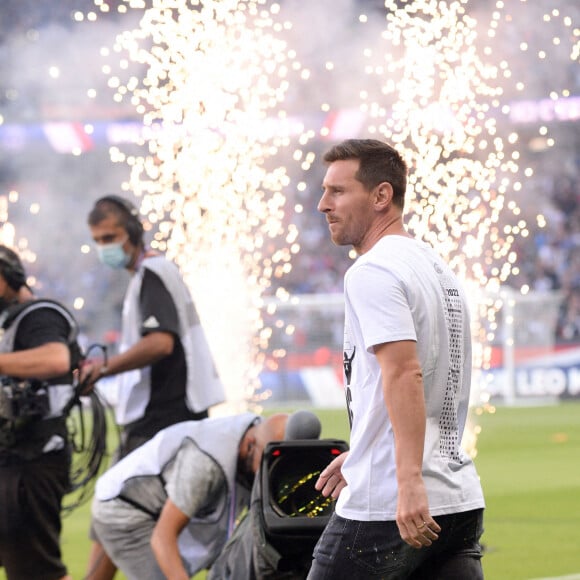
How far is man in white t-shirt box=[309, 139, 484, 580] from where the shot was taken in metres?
3.25

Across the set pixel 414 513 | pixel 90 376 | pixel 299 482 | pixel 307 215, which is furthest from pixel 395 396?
pixel 307 215

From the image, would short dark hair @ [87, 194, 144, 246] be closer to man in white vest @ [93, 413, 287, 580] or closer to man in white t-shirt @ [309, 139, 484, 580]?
man in white vest @ [93, 413, 287, 580]

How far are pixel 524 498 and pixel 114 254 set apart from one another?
6221mm

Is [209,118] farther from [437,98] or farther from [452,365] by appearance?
[452,365]

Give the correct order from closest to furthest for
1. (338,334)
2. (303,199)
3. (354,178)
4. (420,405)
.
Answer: (420,405) → (354,178) → (338,334) → (303,199)

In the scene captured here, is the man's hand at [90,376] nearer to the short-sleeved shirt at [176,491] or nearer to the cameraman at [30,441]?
the cameraman at [30,441]

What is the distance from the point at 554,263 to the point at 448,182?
15.4 metres

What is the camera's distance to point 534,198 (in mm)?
27156

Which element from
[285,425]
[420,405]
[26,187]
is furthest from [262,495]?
[26,187]

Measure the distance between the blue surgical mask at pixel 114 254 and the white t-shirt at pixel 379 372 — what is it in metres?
3.30

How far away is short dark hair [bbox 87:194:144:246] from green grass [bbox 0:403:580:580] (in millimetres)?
2314

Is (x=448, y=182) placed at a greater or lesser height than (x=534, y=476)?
greater

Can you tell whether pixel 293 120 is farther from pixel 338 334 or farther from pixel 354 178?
pixel 354 178

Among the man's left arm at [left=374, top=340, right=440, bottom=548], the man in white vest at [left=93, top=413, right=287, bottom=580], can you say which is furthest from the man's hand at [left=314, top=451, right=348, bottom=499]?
the man in white vest at [left=93, top=413, right=287, bottom=580]
